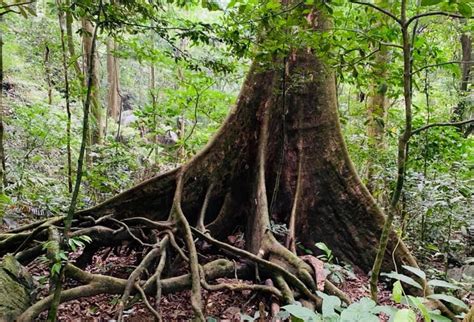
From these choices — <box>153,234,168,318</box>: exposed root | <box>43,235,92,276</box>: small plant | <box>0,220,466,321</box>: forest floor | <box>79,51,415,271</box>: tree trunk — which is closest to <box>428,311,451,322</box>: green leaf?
<box>0,220,466,321</box>: forest floor

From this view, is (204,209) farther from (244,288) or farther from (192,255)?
(244,288)

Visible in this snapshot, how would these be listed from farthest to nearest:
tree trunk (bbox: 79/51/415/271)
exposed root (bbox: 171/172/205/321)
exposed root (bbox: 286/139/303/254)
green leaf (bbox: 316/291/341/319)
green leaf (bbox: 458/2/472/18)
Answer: tree trunk (bbox: 79/51/415/271)
exposed root (bbox: 286/139/303/254)
exposed root (bbox: 171/172/205/321)
green leaf (bbox: 458/2/472/18)
green leaf (bbox: 316/291/341/319)

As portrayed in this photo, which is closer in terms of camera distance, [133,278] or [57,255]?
[57,255]

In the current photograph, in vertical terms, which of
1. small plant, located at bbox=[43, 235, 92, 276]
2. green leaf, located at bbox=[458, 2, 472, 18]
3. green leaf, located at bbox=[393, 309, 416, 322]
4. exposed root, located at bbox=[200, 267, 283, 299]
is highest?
green leaf, located at bbox=[458, 2, 472, 18]

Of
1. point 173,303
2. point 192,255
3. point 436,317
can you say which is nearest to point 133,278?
point 192,255

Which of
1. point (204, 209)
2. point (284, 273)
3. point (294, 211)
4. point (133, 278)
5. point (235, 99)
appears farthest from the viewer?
point (235, 99)

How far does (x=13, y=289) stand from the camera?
8.43 ft

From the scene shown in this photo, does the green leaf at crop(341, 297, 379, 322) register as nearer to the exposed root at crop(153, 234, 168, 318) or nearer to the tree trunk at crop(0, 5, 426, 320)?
the exposed root at crop(153, 234, 168, 318)

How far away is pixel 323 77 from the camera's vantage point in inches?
175

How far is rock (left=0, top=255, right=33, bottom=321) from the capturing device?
7.72ft

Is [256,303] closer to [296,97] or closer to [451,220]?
[296,97]

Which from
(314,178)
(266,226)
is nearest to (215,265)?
(266,226)

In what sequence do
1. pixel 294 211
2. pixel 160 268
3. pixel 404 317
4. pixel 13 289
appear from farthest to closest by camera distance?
pixel 294 211 < pixel 160 268 < pixel 13 289 < pixel 404 317

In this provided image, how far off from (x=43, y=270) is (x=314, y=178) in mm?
3062
